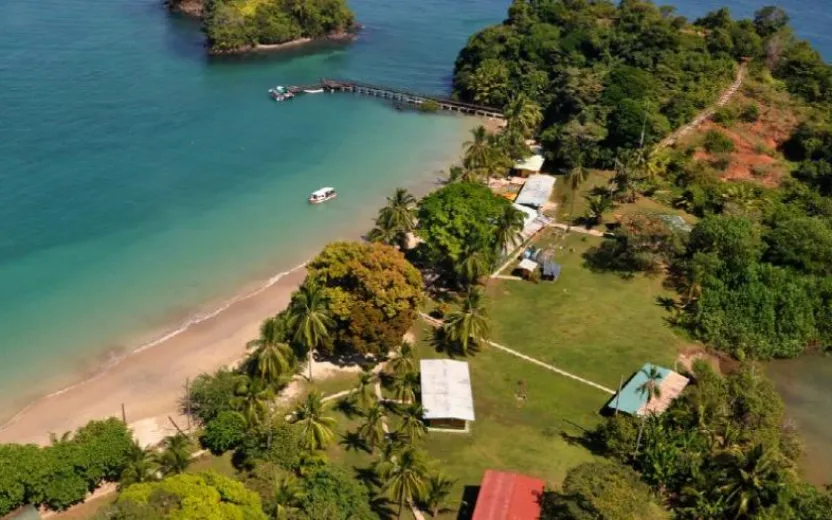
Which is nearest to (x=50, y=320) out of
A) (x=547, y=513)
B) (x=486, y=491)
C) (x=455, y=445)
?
(x=455, y=445)

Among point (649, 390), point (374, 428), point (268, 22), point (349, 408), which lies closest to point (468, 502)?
point (374, 428)

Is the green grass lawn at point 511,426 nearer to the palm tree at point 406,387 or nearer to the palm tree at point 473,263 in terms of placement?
the palm tree at point 406,387

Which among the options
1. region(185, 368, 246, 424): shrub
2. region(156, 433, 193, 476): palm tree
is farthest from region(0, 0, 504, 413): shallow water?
region(156, 433, 193, 476): palm tree

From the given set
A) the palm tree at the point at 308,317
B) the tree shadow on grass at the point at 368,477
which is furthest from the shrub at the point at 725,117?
the tree shadow on grass at the point at 368,477

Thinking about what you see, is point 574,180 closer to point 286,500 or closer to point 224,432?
point 224,432

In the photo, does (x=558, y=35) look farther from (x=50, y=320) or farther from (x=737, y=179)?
(x=50, y=320)
